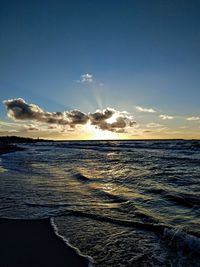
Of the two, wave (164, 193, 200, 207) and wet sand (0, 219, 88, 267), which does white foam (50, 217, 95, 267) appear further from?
wave (164, 193, 200, 207)

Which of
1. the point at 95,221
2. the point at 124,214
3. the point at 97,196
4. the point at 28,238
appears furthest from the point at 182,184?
the point at 28,238

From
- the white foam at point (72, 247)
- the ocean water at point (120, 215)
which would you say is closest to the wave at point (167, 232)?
the ocean water at point (120, 215)

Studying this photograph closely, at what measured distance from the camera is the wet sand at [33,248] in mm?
4336

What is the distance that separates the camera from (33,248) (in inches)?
191

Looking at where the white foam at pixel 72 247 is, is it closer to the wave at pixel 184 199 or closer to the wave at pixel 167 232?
the wave at pixel 167 232

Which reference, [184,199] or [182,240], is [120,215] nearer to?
[182,240]

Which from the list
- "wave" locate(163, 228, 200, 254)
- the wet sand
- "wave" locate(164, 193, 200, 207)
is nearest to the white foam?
the wet sand

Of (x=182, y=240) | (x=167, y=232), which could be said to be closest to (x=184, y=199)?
(x=167, y=232)

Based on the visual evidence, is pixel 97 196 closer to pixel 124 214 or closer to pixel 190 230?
pixel 124 214

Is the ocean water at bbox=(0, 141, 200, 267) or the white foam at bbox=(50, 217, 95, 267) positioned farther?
the ocean water at bbox=(0, 141, 200, 267)

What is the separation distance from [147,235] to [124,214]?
152cm

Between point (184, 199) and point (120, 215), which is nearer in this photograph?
point (120, 215)

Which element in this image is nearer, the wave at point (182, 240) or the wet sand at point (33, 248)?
the wet sand at point (33, 248)

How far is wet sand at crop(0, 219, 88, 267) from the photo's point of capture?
434 cm
